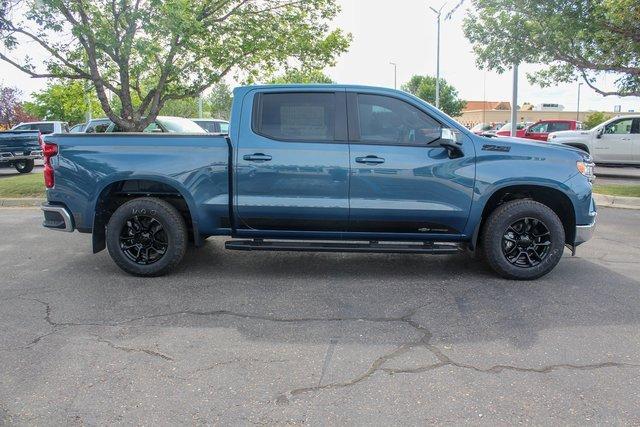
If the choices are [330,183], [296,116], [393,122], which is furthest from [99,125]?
[393,122]

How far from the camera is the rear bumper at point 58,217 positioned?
567 cm

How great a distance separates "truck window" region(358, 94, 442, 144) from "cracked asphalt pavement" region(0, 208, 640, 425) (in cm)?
144

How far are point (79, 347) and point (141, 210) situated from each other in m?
1.92

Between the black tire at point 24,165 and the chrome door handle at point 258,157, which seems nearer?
the chrome door handle at point 258,157

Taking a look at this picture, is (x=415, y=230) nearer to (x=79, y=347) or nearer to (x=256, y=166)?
(x=256, y=166)

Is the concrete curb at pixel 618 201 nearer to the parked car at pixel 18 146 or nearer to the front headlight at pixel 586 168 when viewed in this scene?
the front headlight at pixel 586 168

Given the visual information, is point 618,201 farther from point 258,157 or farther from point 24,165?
Result: point 24,165

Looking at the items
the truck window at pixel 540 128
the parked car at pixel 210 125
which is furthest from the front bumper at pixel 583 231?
the truck window at pixel 540 128

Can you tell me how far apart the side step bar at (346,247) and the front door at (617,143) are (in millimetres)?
14314

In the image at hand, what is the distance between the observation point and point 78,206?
5645 millimetres

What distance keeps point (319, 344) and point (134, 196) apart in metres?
2.99

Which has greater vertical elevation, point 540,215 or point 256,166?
point 256,166

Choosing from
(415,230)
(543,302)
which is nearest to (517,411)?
(543,302)

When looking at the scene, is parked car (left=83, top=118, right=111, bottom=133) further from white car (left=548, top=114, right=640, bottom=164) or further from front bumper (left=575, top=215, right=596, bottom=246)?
white car (left=548, top=114, right=640, bottom=164)
